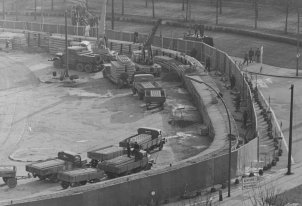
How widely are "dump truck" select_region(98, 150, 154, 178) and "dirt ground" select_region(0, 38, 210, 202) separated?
7.05ft

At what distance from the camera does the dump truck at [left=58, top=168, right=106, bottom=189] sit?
41.0m

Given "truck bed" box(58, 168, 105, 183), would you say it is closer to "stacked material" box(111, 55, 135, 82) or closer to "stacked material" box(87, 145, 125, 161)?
"stacked material" box(87, 145, 125, 161)

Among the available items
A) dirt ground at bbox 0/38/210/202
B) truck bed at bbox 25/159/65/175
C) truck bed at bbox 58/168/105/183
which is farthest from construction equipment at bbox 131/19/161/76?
truck bed at bbox 58/168/105/183

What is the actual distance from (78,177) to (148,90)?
84.5 ft

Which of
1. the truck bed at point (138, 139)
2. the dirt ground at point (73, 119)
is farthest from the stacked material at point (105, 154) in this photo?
the dirt ground at point (73, 119)

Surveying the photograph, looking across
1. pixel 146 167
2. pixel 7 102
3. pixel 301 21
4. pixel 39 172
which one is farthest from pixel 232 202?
pixel 301 21

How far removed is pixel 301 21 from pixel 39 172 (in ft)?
250

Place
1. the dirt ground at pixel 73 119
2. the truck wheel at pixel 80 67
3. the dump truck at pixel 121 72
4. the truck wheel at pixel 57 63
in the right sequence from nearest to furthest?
the dirt ground at pixel 73 119, the dump truck at pixel 121 72, the truck wheel at pixel 80 67, the truck wheel at pixel 57 63

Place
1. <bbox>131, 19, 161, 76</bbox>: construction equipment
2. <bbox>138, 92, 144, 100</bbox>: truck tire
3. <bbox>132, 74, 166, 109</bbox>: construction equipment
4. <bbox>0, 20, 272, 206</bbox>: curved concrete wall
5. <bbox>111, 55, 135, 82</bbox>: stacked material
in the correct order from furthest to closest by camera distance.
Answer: <bbox>131, 19, 161, 76</bbox>: construction equipment
<bbox>111, 55, 135, 82</bbox>: stacked material
<bbox>138, 92, 144, 100</bbox>: truck tire
<bbox>132, 74, 166, 109</bbox>: construction equipment
<bbox>0, 20, 272, 206</bbox>: curved concrete wall

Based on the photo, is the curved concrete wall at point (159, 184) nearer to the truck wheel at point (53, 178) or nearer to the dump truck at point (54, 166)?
the dump truck at point (54, 166)

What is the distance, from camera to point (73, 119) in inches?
2391

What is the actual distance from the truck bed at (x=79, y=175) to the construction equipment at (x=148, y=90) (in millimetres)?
22450

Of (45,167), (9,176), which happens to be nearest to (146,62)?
(45,167)

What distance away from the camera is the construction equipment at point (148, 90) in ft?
210
